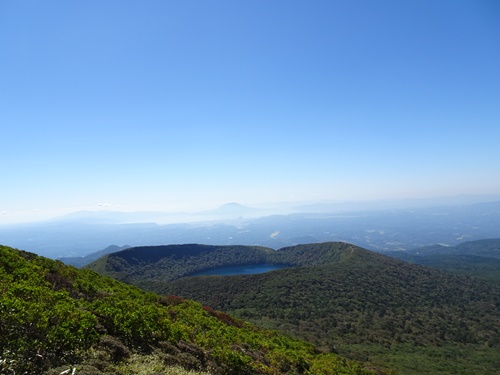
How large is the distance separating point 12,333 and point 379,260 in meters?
120

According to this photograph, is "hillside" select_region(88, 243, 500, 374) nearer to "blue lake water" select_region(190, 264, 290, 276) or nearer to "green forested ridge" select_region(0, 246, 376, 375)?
"green forested ridge" select_region(0, 246, 376, 375)

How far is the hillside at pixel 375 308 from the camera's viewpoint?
4712 centimetres

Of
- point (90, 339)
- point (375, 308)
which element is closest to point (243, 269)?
point (375, 308)

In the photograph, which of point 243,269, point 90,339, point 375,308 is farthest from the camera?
point 243,269

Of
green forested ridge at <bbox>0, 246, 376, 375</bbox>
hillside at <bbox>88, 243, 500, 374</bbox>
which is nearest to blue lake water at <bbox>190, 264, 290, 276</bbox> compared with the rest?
hillside at <bbox>88, 243, 500, 374</bbox>

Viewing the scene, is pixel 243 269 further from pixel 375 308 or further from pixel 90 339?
pixel 90 339

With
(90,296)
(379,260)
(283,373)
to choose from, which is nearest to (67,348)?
(90,296)

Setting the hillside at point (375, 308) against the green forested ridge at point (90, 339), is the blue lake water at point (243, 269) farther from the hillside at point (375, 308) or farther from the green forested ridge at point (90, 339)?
the green forested ridge at point (90, 339)

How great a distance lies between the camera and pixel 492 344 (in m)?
57.3

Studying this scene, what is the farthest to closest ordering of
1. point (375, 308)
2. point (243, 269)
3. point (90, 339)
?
point (243, 269), point (375, 308), point (90, 339)

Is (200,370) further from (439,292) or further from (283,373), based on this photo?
(439,292)

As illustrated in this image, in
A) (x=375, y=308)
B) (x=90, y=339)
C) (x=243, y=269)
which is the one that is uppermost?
(x=90, y=339)

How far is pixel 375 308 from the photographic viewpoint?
233 ft

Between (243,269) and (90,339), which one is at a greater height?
(90,339)
